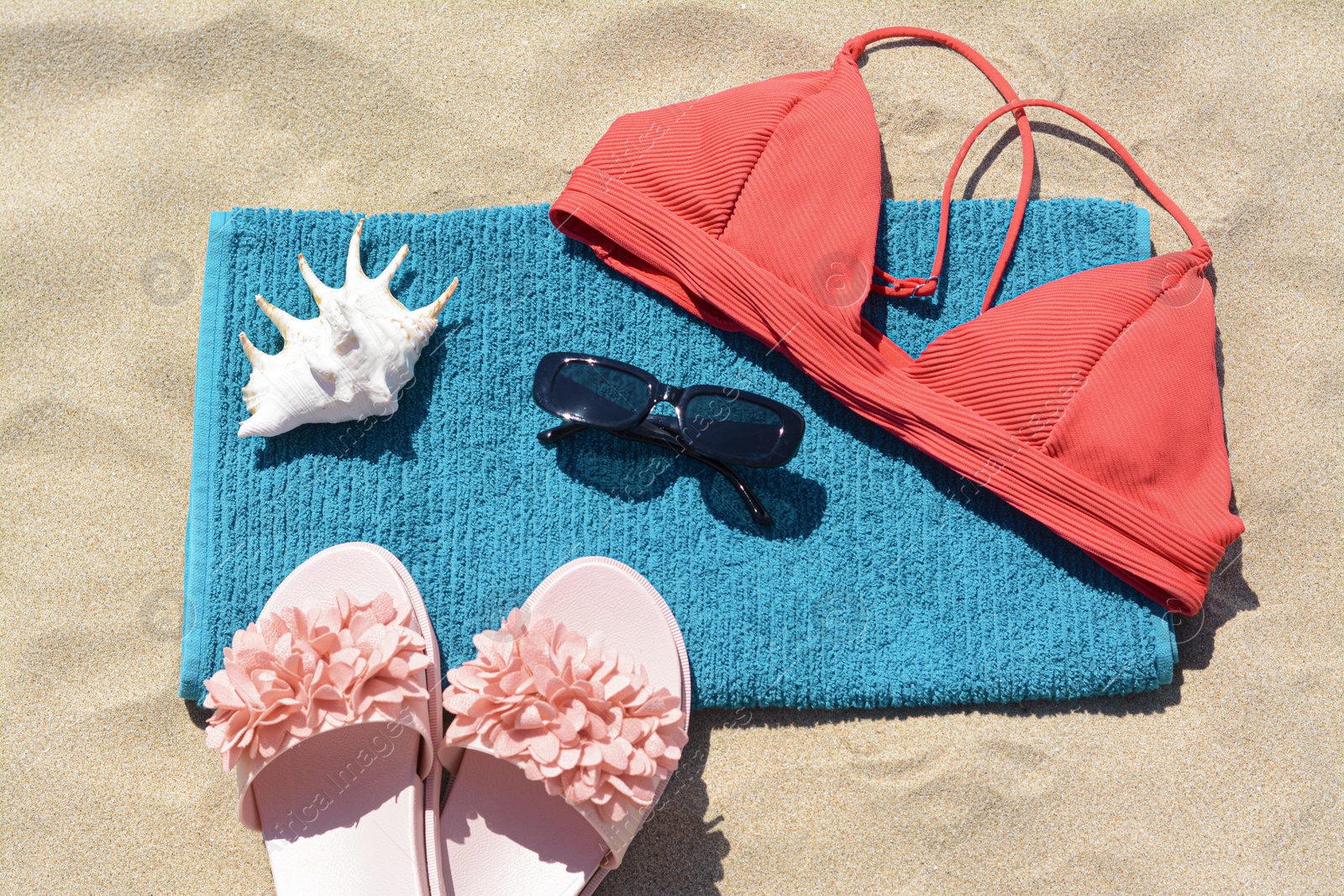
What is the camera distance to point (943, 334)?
143 cm

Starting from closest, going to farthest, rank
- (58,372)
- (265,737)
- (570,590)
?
1. (265,737)
2. (570,590)
3. (58,372)

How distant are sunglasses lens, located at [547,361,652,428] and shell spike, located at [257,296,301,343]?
46cm

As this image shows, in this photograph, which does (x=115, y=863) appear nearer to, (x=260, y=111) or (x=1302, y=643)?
(x=260, y=111)

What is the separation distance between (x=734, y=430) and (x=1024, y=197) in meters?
0.70

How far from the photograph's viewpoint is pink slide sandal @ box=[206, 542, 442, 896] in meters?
1.27

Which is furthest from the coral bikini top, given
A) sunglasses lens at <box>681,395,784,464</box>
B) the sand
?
the sand

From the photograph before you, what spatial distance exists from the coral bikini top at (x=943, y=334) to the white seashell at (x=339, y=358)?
14.0 inches

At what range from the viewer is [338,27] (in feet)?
5.44

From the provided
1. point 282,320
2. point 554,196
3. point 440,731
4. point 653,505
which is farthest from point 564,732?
point 554,196

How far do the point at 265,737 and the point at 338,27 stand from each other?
1334 mm

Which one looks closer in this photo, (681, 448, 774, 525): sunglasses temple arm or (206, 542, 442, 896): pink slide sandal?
(206, 542, 442, 896): pink slide sandal

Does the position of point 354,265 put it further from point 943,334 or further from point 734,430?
point 943,334

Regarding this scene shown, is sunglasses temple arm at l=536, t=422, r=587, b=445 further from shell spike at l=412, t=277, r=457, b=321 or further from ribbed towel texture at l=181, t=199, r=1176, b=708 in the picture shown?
shell spike at l=412, t=277, r=457, b=321

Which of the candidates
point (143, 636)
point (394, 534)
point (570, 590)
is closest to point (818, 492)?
point (570, 590)
